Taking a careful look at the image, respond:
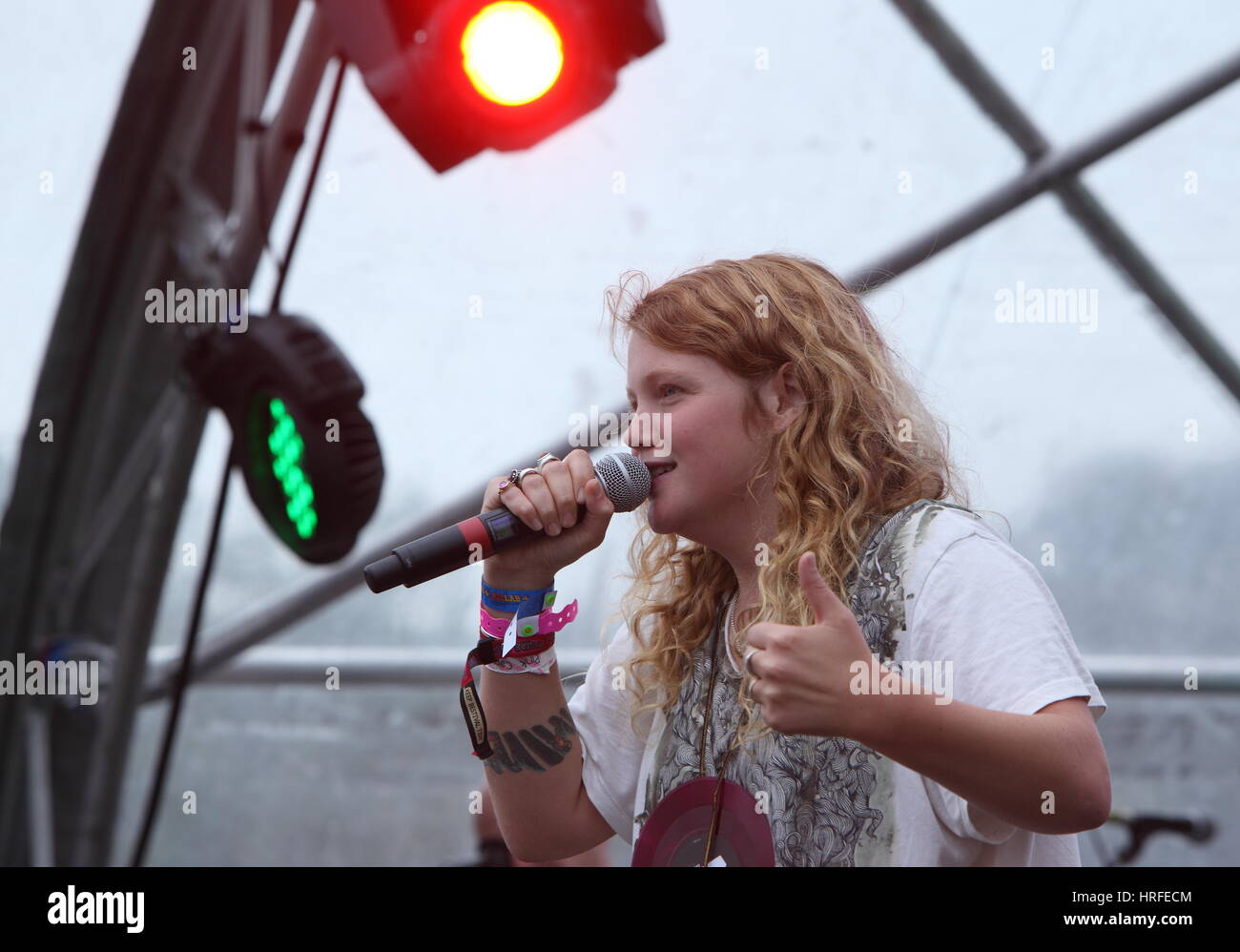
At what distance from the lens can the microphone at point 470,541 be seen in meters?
1.13

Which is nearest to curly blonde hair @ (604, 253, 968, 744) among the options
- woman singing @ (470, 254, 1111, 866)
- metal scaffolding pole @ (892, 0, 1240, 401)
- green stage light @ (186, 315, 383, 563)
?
woman singing @ (470, 254, 1111, 866)

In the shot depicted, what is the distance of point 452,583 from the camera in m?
3.04

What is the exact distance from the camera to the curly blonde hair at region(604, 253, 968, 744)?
1201 mm

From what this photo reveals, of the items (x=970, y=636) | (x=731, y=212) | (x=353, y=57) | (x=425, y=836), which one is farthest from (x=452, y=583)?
(x=970, y=636)

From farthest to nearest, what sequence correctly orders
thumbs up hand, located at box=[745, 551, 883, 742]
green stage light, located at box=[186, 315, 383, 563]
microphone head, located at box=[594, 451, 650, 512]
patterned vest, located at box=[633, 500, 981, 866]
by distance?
green stage light, located at box=[186, 315, 383, 563] → microphone head, located at box=[594, 451, 650, 512] → patterned vest, located at box=[633, 500, 981, 866] → thumbs up hand, located at box=[745, 551, 883, 742]

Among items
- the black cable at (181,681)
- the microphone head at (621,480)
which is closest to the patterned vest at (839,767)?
the microphone head at (621,480)

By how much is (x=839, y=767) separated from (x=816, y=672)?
29cm

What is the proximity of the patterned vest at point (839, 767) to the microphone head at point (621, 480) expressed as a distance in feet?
0.81

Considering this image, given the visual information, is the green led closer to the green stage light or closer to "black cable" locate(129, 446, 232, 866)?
the green stage light

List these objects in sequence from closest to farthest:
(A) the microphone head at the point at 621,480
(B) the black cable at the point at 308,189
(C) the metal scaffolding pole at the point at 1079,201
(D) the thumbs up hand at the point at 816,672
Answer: (D) the thumbs up hand at the point at 816,672 < (A) the microphone head at the point at 621,480 < (B) the black cable at the point at 308,189 < (C) the metal scaffolding pole at the point at 1079,201

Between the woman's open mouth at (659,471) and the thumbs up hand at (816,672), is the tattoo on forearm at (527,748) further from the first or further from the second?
the thumbs up hand at (816,672)

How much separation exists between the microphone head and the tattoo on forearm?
28 centimetres

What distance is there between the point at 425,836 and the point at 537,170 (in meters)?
2.07

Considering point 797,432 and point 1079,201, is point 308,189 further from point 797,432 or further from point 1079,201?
point 1079,201
